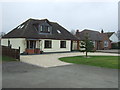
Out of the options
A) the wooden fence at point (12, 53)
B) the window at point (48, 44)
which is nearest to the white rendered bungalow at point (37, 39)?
the window at point (48, 44)

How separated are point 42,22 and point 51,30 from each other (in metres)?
2.37

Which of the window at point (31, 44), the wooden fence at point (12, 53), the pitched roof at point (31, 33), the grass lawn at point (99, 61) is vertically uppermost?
the pitched roof at point (31, 33)

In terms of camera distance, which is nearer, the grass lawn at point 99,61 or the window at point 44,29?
the grass lawn at point 99,61

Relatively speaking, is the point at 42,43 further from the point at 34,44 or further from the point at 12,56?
the point at 12,56

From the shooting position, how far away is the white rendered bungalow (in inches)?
972

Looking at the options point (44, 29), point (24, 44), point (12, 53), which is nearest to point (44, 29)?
point (44, 29)

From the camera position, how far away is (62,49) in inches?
1172

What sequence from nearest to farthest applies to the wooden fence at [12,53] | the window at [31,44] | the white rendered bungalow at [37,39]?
the wooden fence at [12,53]
the white rendered bungalow at [37,39]
the window at [31,44]

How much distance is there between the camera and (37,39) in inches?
1004

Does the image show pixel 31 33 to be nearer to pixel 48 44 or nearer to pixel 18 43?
pixel 18 43

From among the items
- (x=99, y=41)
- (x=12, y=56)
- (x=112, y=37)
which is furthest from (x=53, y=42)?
(x=112, y=37)

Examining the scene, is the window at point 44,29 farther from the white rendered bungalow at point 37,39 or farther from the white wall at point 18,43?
the white wall at point 18,43

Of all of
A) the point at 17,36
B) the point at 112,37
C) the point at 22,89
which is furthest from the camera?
the point at 112,37

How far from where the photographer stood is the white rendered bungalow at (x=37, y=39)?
24698 millimetres
